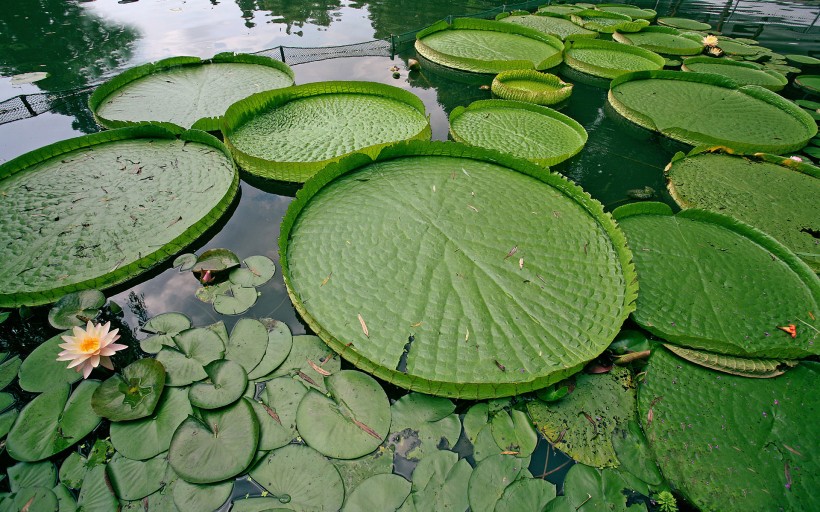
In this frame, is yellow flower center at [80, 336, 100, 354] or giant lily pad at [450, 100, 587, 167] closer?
yellow flower center at [80, 336, 100, 354]

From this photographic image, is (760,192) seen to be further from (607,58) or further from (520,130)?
(607,58)

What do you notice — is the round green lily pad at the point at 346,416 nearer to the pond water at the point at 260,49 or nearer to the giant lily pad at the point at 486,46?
the pond water at the point at 260,49

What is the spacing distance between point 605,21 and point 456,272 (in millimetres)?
6039

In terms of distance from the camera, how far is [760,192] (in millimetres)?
2596

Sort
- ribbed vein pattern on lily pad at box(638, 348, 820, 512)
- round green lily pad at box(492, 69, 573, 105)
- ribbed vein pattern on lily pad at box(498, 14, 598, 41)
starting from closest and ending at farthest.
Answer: ribbed vein pattern on lily pad at box(638, 348, 820, 512) → round green lily pad at box(492, 69, 573, 105) → ribbed vein pattern on lily pad at box(498, 14, 598, 41)

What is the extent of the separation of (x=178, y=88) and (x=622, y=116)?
4038mm

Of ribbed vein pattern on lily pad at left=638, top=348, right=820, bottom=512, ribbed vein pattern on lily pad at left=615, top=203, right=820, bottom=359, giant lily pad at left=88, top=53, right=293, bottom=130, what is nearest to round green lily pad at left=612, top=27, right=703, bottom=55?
ribbed vein pattern on lily pad at left=615, top=203, right=820, bottom=359

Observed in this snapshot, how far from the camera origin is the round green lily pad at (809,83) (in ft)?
13.9

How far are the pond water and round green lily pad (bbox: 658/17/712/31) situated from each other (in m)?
0.55

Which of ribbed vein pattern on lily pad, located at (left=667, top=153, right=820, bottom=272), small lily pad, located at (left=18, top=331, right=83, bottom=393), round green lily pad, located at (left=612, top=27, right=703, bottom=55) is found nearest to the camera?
small lily pad, located at (left=18, top=331, right=83, bottom=393)

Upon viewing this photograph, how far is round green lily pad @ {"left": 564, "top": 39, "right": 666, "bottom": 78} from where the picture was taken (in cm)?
415

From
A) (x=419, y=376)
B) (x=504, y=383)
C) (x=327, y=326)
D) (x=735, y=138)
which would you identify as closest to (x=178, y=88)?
(x=327, y=326)

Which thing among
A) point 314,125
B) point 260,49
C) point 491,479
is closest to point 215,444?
point 491,479

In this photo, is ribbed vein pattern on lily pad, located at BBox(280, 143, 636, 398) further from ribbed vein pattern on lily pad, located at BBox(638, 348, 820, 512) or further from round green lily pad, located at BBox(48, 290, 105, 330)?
round green lily pad, located at BBox(48, 290, 105, 330)
